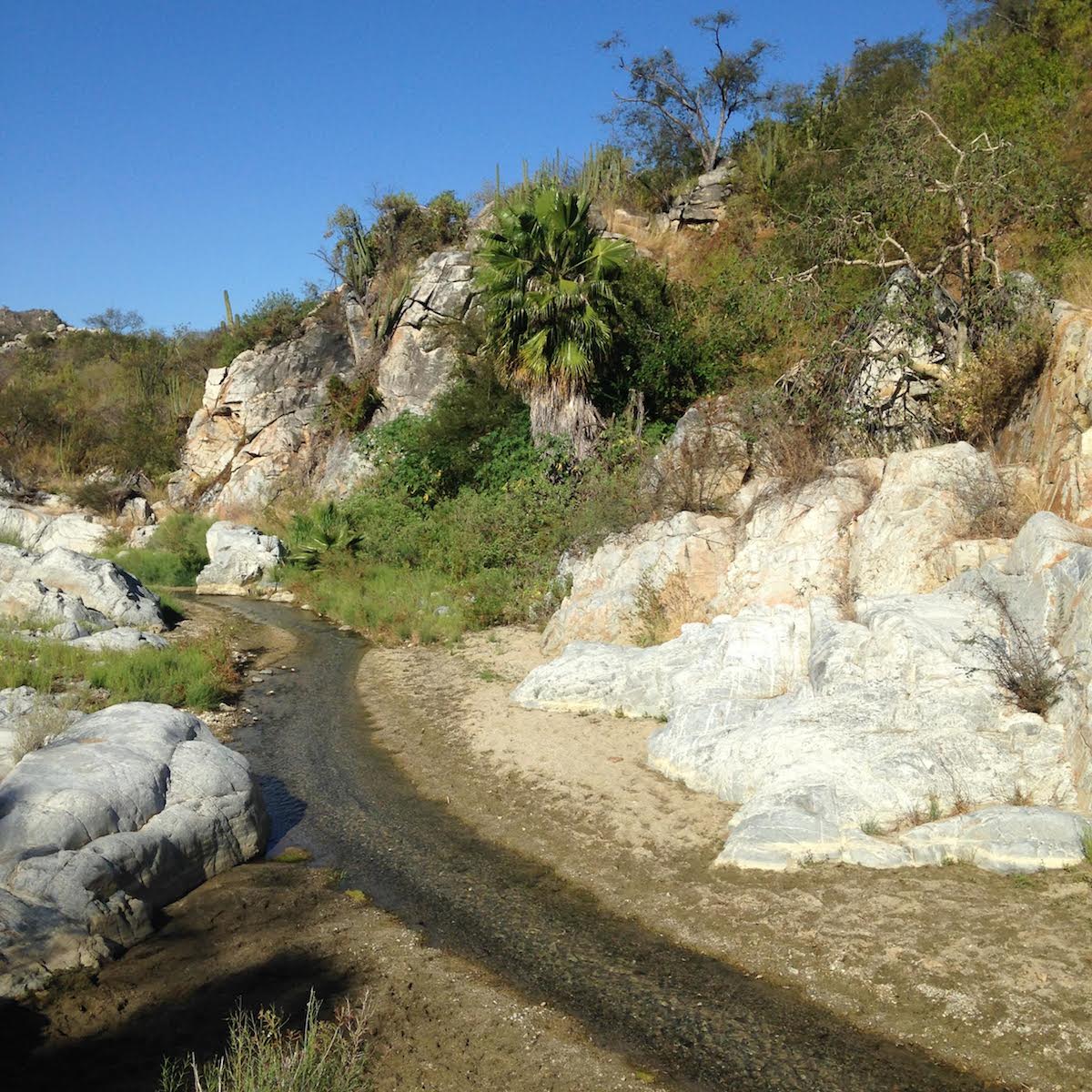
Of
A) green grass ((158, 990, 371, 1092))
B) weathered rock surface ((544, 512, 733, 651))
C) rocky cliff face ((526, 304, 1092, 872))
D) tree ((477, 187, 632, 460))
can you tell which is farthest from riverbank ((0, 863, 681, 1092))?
tree ((477, 187, 632, 460))

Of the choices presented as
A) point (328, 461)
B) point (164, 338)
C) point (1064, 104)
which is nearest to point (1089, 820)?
point (1064, 104)

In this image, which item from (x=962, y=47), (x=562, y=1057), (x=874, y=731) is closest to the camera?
(x=562, y=1057)

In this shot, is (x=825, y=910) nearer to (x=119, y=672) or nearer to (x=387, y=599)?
(x=119, y=672)

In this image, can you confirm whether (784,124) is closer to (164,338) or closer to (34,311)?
(164,338)

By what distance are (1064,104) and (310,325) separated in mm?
22712

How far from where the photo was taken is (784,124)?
2366 cm

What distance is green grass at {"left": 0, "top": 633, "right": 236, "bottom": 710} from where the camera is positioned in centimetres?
1019

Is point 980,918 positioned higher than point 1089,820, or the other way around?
point 1089,820

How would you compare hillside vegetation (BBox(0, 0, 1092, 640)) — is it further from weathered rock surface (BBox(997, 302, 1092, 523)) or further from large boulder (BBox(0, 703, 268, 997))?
large boulder (BBox(0, 703, 268, 997))

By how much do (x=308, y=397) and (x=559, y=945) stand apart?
1034 inches

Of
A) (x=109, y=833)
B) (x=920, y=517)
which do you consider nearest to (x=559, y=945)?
(x=109, y=833)

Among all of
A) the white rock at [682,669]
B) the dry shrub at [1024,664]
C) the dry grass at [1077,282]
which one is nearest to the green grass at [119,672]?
the white rock at [682,669]

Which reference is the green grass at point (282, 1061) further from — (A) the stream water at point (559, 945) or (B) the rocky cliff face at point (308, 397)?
(B) the rocky cliff face at point (308, 397)

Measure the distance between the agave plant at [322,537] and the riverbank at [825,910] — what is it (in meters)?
10.8
